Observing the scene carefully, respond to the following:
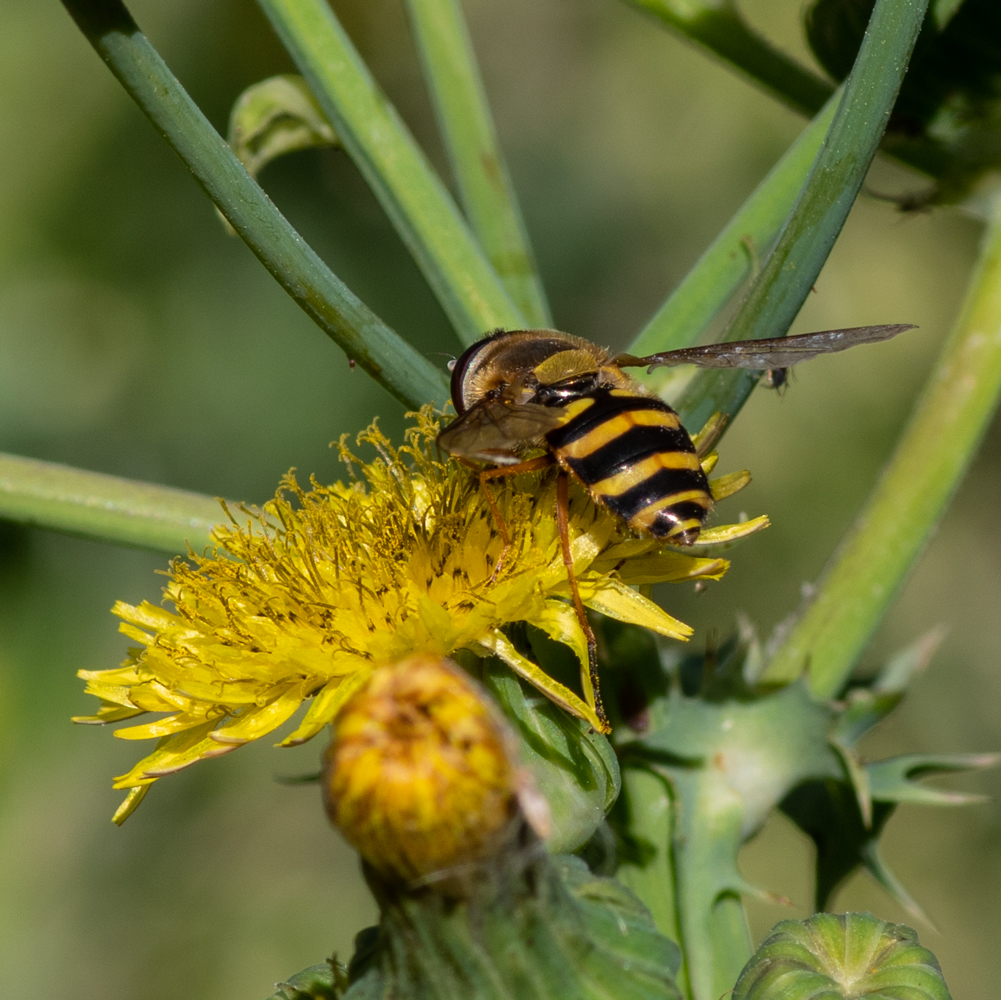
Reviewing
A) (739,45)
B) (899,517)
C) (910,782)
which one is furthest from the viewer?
(739,45)

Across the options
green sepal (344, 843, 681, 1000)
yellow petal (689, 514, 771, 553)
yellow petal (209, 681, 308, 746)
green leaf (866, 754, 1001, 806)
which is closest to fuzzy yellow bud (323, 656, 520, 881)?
green sepal (344, 843, 681, 1000)

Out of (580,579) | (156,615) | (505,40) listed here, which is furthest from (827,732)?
(505,40)

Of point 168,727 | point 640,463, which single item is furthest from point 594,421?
point 168,727

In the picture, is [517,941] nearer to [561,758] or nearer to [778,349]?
[561,758]

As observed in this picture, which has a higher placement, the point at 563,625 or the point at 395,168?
the point at 395,168

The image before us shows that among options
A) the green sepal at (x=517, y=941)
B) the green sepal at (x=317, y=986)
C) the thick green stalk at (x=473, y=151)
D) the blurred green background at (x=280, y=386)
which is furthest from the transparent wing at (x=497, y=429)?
the blurred green background at (x=280, y=386)

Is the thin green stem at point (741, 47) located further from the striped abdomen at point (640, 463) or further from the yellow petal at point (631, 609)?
the yellow petal at point (631, 609)
